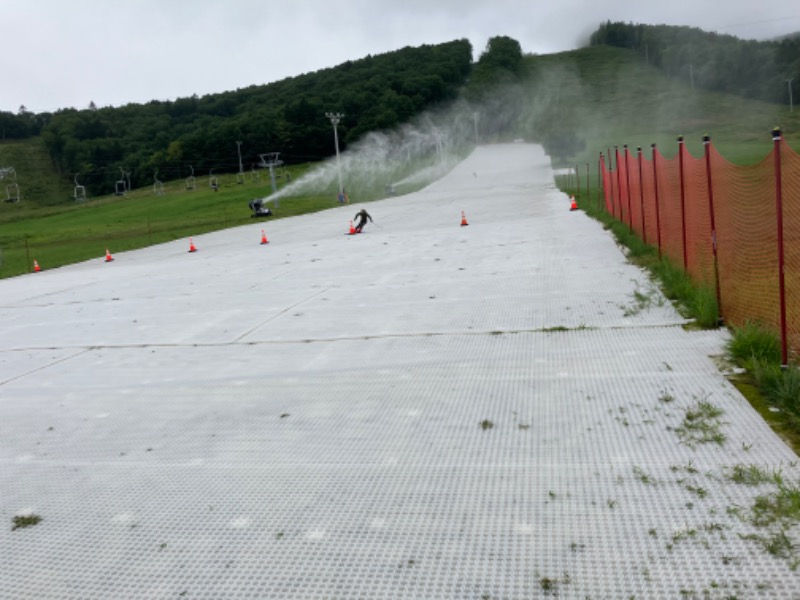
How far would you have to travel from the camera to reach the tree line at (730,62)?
117m

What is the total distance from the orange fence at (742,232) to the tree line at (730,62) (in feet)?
397

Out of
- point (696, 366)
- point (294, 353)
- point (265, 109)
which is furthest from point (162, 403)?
point (265, 109)

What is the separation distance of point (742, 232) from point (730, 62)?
150841mm

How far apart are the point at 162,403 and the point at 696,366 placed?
4.53 metres

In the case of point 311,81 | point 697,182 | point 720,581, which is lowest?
point 720,581

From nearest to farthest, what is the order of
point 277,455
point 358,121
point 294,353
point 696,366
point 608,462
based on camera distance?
point 608,462 → point 277,455 → point 696,366 → point 294,353 → point 358,121

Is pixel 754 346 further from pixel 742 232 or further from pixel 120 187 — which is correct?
pixel 120 187

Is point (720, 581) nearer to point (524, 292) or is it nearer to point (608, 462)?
point (608, 462)

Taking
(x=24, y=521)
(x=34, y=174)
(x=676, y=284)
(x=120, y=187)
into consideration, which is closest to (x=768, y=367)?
(x=676, y=284)

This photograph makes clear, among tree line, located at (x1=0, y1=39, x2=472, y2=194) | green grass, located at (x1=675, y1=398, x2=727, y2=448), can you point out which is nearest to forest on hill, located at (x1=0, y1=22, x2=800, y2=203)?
tree line, located at (x1=0, y1=39, x2=472, y2=194)

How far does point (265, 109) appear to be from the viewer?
431ft

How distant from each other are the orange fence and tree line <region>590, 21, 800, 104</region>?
121 m

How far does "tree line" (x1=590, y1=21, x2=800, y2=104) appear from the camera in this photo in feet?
384

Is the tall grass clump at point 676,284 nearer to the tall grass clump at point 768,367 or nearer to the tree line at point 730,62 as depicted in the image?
the tall grass clump at point 768,367
